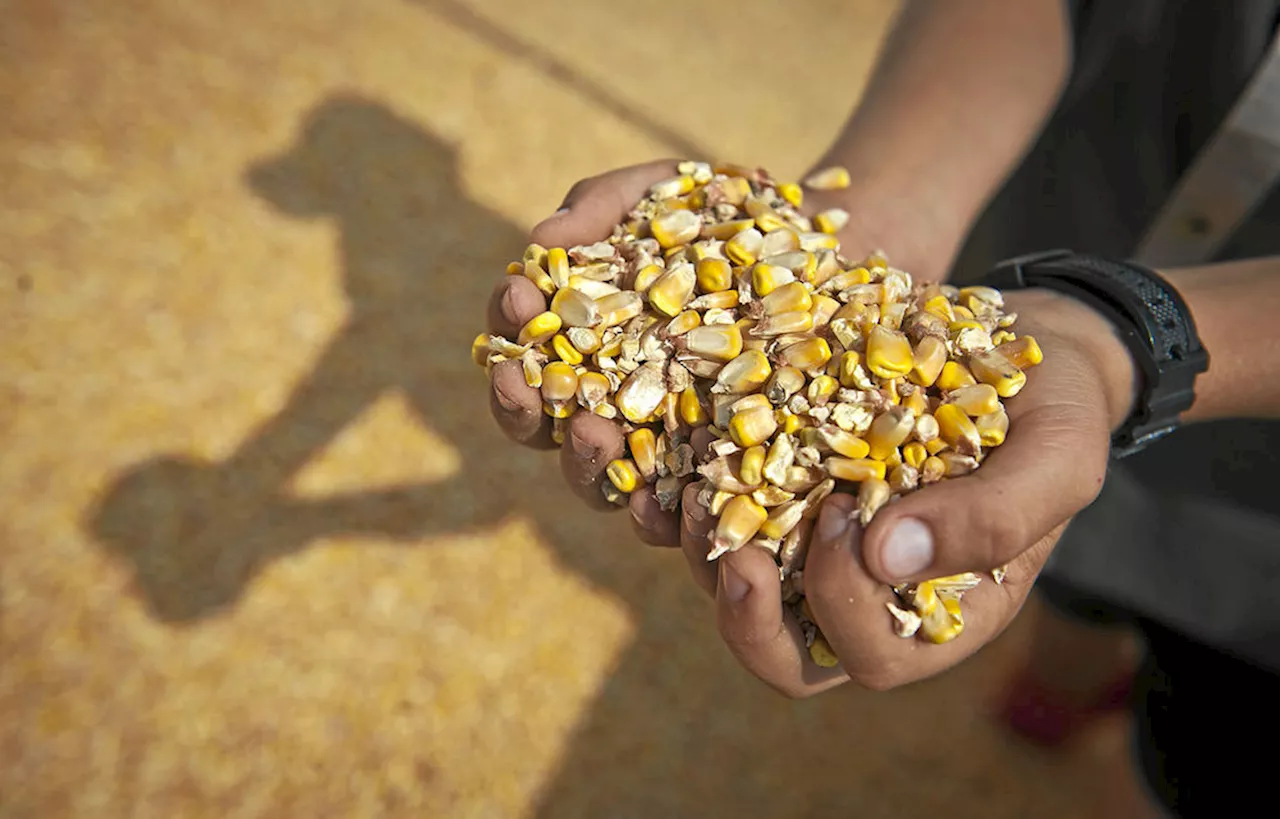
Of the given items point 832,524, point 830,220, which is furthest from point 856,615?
point 830,220

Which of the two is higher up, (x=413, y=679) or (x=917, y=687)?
(x=917, y=687)

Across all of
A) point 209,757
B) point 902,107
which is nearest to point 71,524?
point 209,757

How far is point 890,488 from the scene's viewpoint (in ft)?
2.54

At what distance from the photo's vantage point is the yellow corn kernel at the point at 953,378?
82 centimetres

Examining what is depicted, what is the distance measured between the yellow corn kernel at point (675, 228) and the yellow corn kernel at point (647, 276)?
1.9 inches

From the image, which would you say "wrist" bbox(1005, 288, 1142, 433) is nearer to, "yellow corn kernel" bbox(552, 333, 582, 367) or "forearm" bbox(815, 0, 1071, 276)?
"forearm" bbox(815, 0, 1071, 276)

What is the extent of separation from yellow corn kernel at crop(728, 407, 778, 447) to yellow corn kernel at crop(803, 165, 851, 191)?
456mm

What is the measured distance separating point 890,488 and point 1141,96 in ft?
3.01

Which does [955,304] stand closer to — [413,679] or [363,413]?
[413,679]

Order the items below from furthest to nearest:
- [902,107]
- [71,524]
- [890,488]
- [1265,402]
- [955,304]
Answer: [71,524] < [902,107] < [1265,402] < [955,304] < [890,488]

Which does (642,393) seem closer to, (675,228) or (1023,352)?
(675,228)

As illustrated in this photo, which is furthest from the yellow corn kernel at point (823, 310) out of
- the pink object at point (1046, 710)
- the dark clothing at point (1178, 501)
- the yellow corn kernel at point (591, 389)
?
the pink object at point (1046, 710)

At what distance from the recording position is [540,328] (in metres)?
0.86

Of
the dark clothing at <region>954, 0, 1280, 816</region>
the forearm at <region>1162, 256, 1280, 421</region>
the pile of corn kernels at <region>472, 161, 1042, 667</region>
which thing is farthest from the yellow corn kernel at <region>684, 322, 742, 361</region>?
the dark clothing at <region>954, 0, 1280, 816</region>
